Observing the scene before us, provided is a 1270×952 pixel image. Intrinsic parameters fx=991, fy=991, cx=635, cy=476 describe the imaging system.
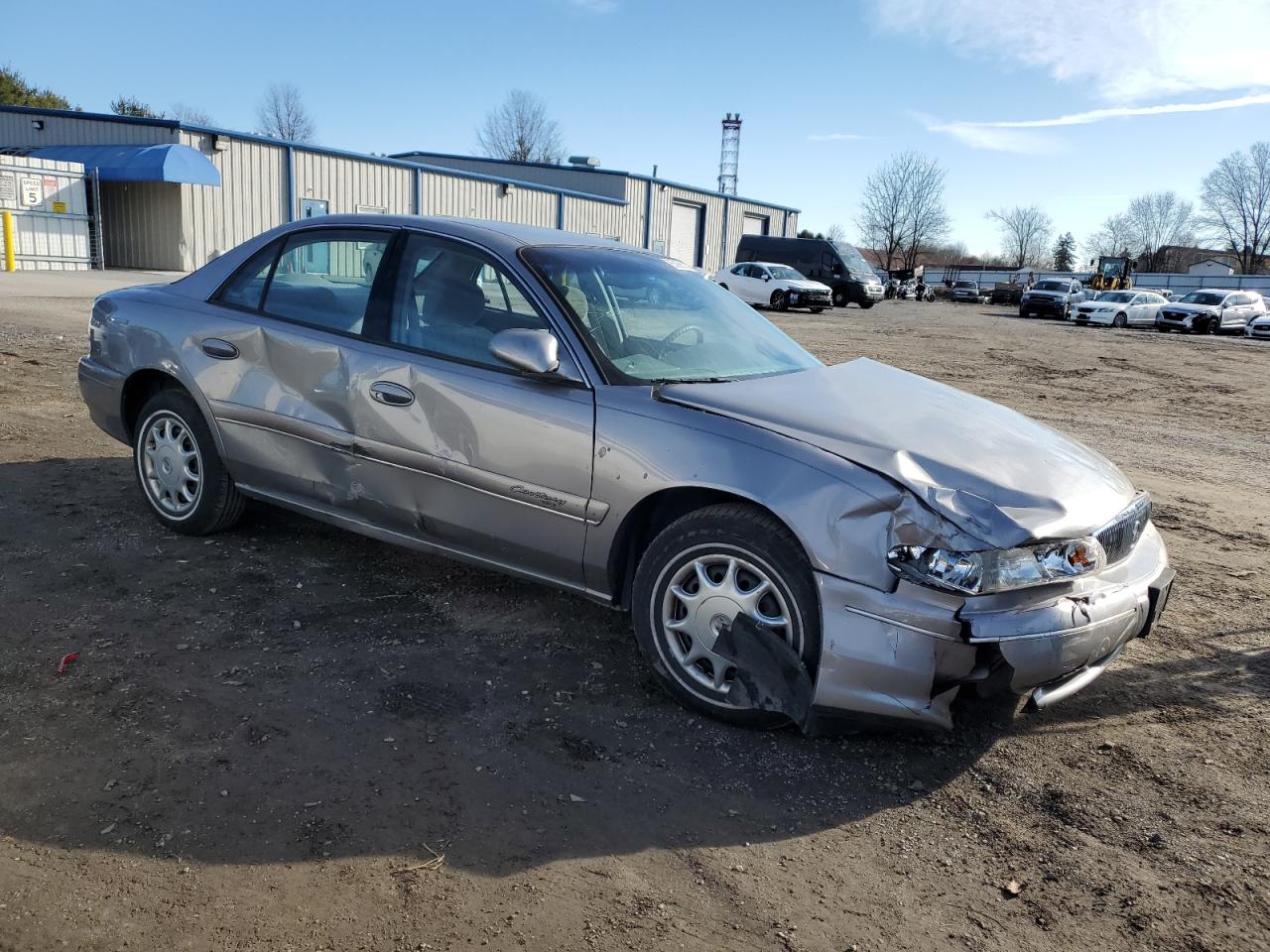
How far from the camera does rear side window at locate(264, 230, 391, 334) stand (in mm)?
4211

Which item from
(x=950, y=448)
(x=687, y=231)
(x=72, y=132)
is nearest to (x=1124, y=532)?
(x=950, y=448)

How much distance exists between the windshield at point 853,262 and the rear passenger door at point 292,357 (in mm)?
35070

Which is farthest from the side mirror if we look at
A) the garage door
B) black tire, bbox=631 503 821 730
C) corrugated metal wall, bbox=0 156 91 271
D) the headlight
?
the garage door

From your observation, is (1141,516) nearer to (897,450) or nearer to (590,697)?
(897,450)

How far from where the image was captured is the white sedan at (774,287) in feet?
103

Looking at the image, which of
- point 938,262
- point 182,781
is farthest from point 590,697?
point 938,262

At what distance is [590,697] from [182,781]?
1.31m

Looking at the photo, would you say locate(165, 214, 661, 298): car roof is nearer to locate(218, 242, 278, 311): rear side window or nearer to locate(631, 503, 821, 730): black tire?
locate(218, 242, 278, 311): rear side window

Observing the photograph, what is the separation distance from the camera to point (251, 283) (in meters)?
4.59

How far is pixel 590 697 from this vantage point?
3477mm

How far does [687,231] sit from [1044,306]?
17.9 meters

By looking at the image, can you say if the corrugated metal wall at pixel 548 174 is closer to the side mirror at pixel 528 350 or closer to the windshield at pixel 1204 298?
the windshield at pixel 1204 298

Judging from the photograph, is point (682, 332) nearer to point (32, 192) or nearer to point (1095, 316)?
point (32, 192)

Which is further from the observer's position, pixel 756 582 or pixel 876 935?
pixel 756 582
